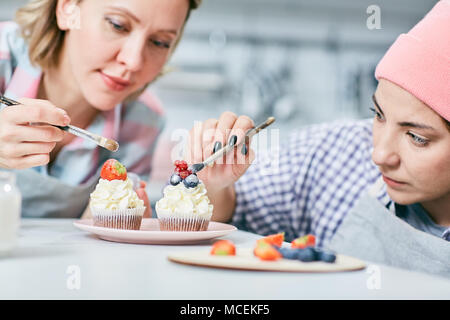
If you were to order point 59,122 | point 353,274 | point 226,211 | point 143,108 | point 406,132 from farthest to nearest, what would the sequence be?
point 143,108 < point 226,211 < point 406,132 < point 59,122 < point 353,274

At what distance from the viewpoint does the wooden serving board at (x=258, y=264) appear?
2.12 ft

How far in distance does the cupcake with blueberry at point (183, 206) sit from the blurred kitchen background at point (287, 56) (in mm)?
2319

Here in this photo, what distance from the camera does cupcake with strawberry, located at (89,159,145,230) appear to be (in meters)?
0.92

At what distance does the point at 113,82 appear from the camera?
135 centimetres

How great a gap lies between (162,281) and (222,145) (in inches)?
19.0

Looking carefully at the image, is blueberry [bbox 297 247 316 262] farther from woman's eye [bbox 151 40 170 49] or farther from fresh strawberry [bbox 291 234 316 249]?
woman's eye [bbox 151 40 170 49]

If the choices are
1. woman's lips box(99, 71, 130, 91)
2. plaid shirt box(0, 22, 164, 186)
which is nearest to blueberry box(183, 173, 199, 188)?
woman's lips box(99, 71, 130, 91)

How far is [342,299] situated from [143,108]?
1.24m

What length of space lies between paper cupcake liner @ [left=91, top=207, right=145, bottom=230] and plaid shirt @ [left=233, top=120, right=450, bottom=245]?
53cm

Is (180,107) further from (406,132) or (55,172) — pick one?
(406,132)

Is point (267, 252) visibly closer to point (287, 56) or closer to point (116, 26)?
point (116, 26)

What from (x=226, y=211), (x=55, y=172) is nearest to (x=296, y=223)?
(x=226, y=211)

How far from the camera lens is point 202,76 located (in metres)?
3.26

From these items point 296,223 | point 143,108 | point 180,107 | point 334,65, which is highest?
point 334,65
